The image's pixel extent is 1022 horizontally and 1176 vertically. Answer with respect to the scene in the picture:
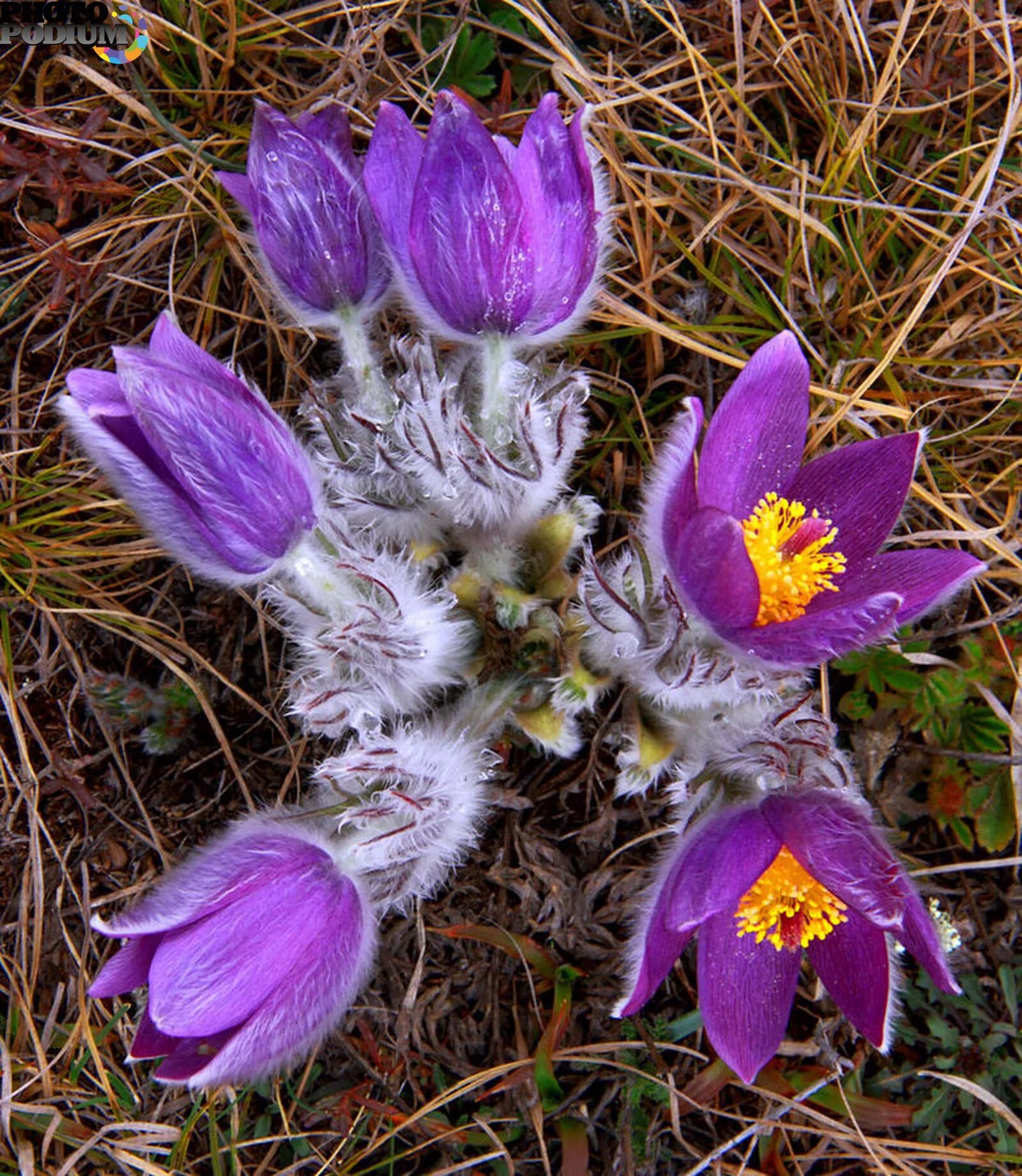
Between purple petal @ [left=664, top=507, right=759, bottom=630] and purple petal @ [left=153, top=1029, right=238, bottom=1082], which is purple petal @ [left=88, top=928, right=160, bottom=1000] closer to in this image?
purple petal @ [left=153, top=1029, right=238, bottom=1082]

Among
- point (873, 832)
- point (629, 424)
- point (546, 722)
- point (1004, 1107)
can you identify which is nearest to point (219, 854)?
point (546, 722)

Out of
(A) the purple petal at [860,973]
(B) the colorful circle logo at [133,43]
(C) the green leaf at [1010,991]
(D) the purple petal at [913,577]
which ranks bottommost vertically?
(C) the green leaf at [1010,991]

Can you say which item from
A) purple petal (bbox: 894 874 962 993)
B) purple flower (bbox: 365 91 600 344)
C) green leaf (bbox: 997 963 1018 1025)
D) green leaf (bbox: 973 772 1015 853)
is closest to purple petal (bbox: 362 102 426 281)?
purple flower (bbox: 365 91 600 344)

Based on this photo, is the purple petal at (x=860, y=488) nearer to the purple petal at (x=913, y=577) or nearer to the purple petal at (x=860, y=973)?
the purple petal at (x=913, y=577)

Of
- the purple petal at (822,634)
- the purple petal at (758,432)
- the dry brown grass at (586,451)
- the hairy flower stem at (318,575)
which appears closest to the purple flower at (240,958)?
the hairy flower stem at (318,575)

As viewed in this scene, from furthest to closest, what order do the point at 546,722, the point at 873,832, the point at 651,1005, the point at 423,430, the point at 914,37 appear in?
the point at 914,37 < the point at 651,1005 < the point at 546,722 < the point at 423,430 < the point at 873,832

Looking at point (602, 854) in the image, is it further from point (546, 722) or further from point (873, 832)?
point (873, 832)

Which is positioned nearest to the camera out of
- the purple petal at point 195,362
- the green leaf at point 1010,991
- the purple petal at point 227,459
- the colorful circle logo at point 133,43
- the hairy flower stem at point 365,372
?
the purple petal at point 227,459
